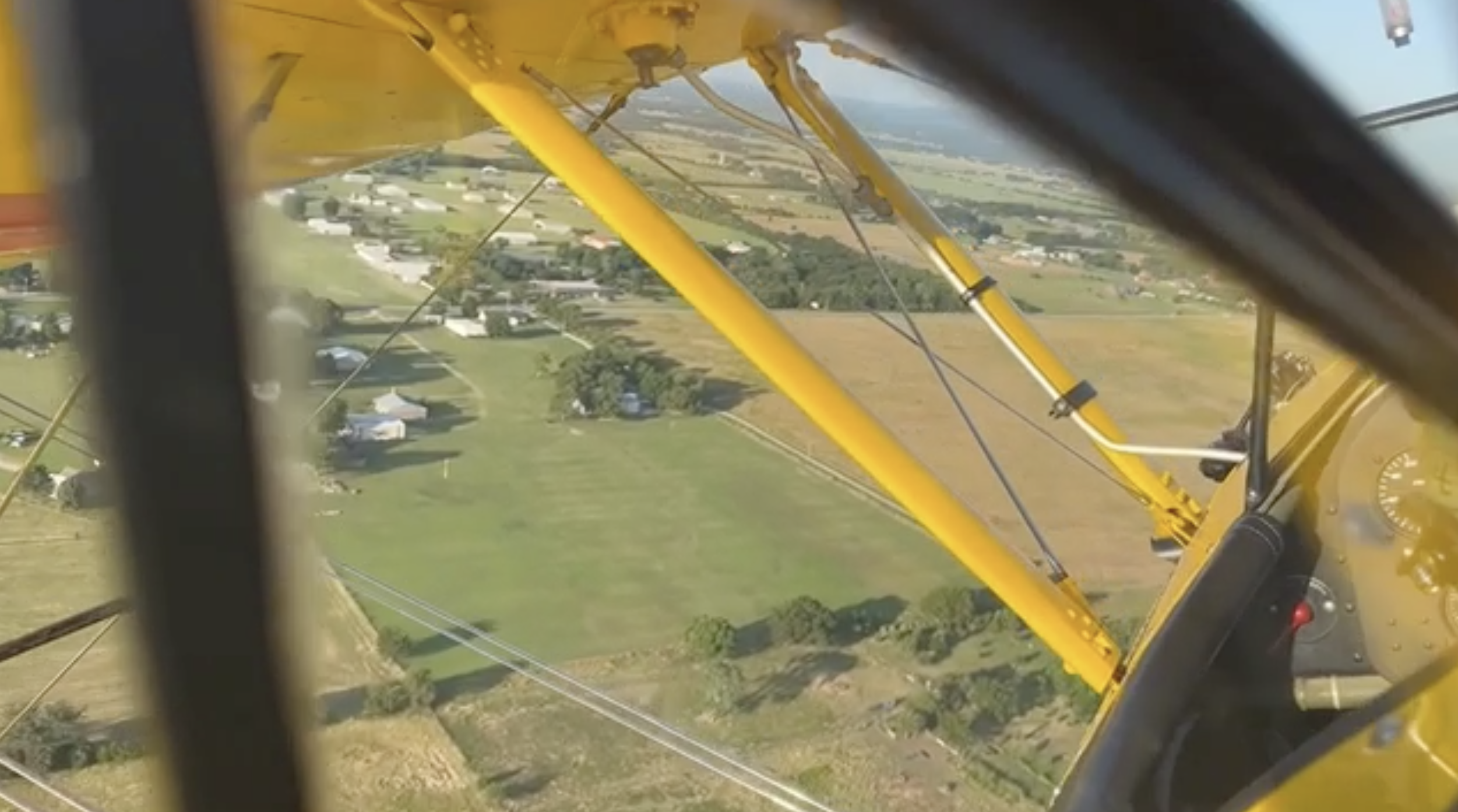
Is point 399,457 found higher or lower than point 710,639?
higher

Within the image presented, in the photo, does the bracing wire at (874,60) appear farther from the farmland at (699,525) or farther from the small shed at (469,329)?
the small shed at (469,329)

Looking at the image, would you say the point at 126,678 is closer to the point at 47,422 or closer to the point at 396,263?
the point at 47,422

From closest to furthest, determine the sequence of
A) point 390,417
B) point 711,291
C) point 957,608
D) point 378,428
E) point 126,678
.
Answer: point 126,678 < point 711,291 < point 378,428 < point 390,417 < point 957,608

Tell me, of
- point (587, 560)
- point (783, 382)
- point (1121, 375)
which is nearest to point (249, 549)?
point (783, 382)

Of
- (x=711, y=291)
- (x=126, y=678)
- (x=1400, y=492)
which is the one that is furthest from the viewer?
(x=711, y=291)

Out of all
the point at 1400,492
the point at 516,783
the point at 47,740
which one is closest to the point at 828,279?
the point at 516,783

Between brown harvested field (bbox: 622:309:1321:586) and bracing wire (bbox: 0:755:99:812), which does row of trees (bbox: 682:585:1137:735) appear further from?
bracing wire (bbox: 0:755:99:812)

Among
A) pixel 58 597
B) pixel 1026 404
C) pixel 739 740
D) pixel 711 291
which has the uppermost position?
pixel 711 291

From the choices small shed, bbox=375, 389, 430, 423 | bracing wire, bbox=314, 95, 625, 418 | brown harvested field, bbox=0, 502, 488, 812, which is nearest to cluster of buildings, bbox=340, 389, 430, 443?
→ small shed, bbox=375, 389, 430, 423

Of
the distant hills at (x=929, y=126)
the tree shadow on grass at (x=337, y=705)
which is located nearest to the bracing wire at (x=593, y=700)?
the distant hills at (x=929, y=126)
